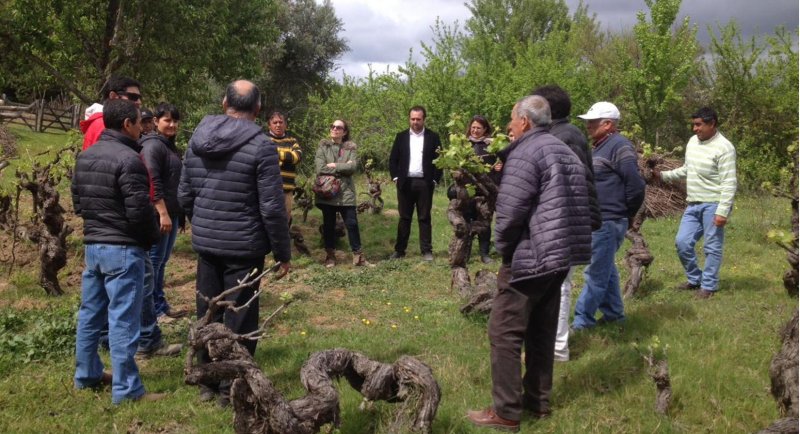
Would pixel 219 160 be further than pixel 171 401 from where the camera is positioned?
No

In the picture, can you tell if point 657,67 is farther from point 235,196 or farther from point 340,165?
point 235,196

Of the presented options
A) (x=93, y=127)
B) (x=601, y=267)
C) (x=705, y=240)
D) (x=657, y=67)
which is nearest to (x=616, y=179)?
(x=601, y=267)

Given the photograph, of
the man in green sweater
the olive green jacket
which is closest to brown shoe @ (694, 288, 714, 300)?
the man in green sweater

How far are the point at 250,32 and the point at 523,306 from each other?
466 inches

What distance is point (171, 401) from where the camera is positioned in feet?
14.3

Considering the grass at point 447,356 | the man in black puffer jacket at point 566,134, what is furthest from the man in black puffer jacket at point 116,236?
the man in black puffer jacket at point 566,134

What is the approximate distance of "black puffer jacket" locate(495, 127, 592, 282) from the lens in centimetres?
365

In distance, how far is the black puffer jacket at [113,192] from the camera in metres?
4.09

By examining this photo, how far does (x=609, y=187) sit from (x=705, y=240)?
226 centimetres

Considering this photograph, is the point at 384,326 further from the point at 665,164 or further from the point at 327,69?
the point at 327,69

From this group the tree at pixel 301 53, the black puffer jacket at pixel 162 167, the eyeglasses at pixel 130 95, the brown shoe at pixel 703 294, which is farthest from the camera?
the tree at pixel 301 53

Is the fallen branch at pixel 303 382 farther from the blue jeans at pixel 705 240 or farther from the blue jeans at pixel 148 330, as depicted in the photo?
the blue jeans at pixel 705 240

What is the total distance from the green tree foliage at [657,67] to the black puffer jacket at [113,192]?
64.0ft

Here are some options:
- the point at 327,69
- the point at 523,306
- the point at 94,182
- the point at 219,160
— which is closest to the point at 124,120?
the point at 94,182
